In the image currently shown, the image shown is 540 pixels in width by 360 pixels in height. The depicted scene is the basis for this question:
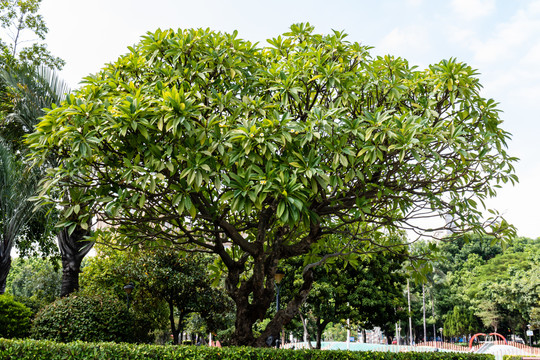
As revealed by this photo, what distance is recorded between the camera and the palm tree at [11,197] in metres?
12.8

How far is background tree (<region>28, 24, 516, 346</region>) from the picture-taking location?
5.43 metres

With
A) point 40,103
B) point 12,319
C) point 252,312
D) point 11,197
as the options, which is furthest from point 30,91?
point 252,312

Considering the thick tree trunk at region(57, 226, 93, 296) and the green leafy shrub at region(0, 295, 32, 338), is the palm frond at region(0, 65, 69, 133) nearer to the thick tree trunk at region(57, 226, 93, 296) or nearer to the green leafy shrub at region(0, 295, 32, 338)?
the thick tree trunk at region(57, 226, 93, 296)

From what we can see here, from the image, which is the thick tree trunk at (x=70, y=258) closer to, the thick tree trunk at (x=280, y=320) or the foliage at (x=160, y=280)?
the foliage at (x=160, y=280)

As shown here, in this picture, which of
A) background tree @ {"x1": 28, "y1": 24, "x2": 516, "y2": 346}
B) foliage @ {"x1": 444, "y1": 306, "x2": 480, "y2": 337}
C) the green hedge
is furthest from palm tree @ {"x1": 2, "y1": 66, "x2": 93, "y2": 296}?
foliage @ {"x1": 444, "y1": 306, "x2": 480, "y2": 337}

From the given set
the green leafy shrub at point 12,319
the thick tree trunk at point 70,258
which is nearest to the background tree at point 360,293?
the thick tree trunk at point 70,258

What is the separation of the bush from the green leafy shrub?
2.76 metres

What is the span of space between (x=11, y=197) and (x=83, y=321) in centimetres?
487

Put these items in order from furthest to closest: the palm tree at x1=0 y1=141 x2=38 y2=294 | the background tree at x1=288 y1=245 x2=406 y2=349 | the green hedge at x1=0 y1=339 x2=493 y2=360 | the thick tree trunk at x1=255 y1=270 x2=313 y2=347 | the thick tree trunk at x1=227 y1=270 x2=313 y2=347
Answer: the background tree at x1=288 y1=245 x2=406 y2=349 < the palm tree at x1=0 y1=141 x2=38 y2=294 < the thick tree trunk at x1=255 y1=270 x2=313 y2=347 < the thick tree trunk at x1=227 y1=270 x2=313 y2=347 < the green hedge at x1=0 y1=339 x2=493 y2=360

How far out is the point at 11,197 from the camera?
1281 cm

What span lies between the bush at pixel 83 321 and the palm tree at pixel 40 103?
2.15 metres

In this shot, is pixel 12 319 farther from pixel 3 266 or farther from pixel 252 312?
pixel 252 312

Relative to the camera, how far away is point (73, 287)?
12961mm

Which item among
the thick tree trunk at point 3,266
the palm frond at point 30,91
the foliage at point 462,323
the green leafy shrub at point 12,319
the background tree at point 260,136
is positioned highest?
the palm frond at point 30,91
